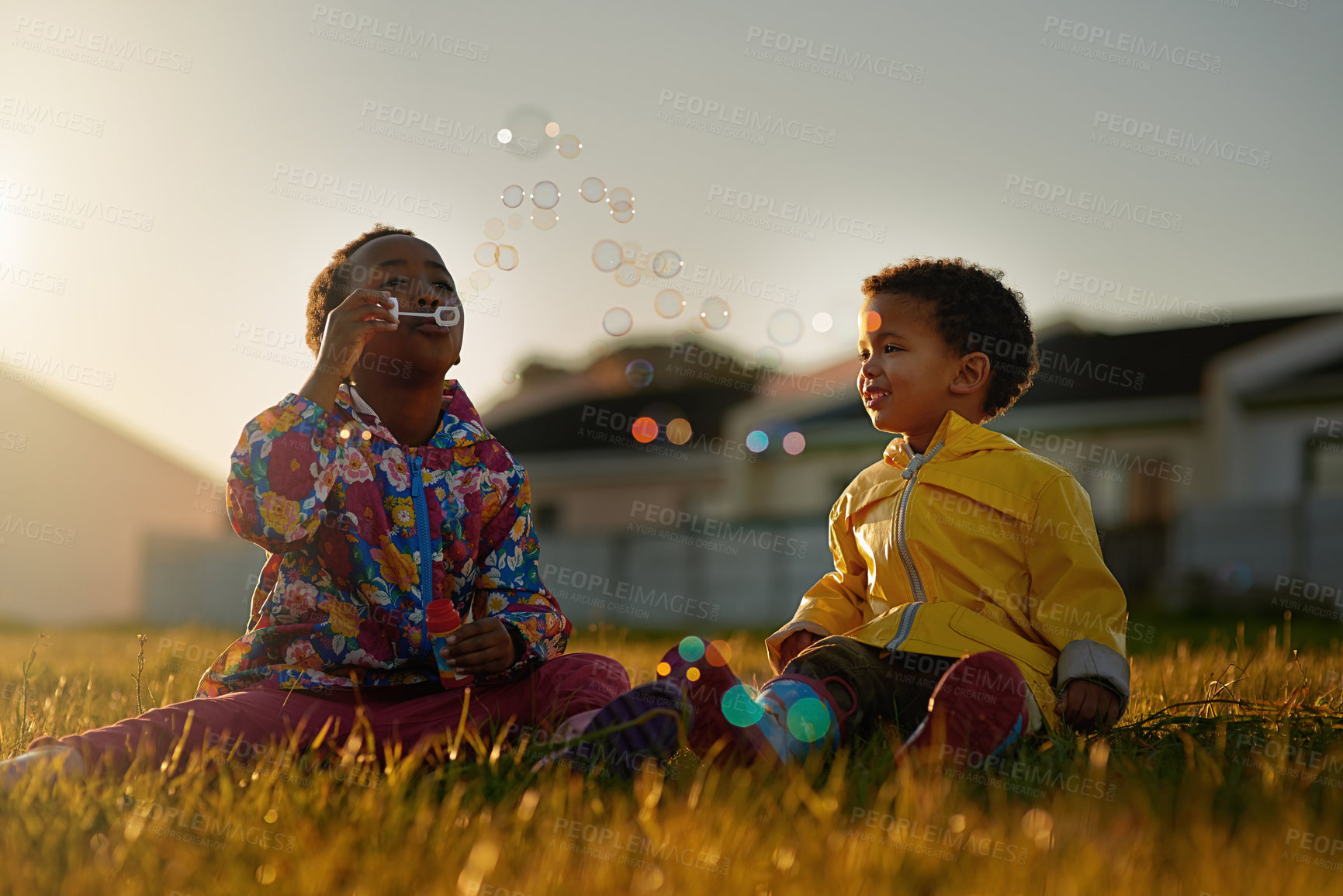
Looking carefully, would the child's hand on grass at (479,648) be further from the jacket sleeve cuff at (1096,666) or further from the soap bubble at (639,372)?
the soap bubble at (639,372)

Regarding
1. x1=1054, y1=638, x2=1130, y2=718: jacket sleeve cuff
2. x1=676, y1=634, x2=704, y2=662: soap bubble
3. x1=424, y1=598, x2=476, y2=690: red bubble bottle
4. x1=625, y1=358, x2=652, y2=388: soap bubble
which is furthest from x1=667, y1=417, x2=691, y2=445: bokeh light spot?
x1=676, y1=634, x2=704, y2=662: soap bubble

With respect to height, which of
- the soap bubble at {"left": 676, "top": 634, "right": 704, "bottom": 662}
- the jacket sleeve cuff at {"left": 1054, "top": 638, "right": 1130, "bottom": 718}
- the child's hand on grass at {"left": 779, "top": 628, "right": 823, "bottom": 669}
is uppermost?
the soap bubble at {"left": 676, "top": 634, "right": 704, "bottom": 662}

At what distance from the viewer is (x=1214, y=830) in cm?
158

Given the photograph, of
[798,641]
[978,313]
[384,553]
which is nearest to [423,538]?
[384,553]

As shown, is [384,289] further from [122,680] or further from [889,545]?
A: [122,680]

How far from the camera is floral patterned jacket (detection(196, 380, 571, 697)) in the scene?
254cm

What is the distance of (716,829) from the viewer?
1558 mm

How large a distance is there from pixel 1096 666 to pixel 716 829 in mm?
1232

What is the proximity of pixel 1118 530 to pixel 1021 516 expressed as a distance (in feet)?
46.7

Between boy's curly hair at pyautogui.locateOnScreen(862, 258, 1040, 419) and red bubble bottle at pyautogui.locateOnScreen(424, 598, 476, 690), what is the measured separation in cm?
149

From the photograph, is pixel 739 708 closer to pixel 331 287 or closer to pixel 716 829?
pixel 716 829

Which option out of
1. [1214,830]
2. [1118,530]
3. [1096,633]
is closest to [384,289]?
[1096,633]

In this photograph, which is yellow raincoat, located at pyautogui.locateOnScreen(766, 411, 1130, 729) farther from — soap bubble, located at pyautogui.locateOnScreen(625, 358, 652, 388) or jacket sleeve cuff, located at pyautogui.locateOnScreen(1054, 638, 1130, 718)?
soap bubble, located at pyautogui.locateOnScreen(625, 358, 652, 388)

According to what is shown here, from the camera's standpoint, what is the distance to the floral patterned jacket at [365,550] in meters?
2.54
